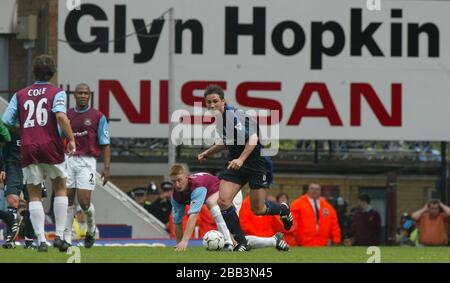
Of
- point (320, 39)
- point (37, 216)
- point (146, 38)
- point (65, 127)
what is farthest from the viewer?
point (320, 39)

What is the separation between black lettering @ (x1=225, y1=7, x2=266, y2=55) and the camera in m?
31.6

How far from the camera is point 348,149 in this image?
1797 inches

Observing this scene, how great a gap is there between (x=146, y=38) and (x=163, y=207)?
Result: 516cm

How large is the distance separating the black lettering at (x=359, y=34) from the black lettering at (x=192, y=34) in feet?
11.1

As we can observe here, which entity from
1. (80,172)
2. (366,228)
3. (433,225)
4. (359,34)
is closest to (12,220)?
(80,172)

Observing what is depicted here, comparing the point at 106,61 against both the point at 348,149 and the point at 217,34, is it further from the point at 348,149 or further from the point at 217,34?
the point at 348,149

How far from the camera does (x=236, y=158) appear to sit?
16.8 meters

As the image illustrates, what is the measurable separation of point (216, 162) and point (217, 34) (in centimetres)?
A: 1111

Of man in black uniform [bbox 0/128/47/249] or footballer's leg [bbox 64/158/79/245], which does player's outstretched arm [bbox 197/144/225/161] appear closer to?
footballer's leg [bbox 64/158/79/245]

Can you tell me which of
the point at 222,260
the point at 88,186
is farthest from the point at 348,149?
the point at 222,260

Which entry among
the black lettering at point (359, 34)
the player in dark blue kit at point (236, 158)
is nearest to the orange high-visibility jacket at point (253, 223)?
the player in dark blue kit at point (236, 158)

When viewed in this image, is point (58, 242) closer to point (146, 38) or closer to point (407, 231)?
point (146, 38)

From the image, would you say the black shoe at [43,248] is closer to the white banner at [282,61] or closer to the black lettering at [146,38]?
the white banner at [282,61]

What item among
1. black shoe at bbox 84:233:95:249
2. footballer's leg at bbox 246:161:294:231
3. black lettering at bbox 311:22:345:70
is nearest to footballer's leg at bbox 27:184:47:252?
black shoe at bbox 84:233:95:249
